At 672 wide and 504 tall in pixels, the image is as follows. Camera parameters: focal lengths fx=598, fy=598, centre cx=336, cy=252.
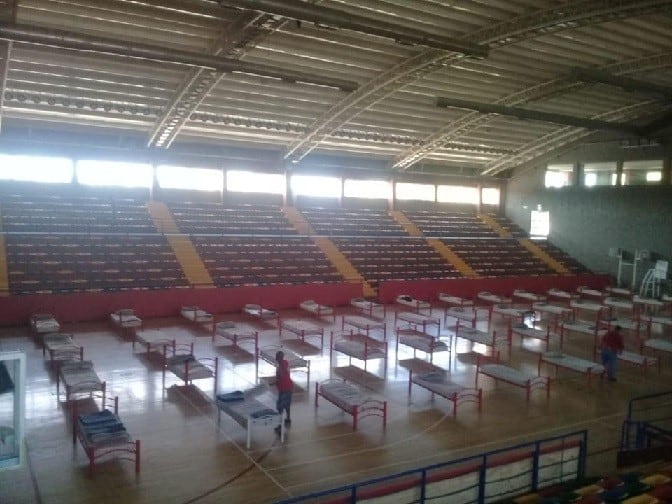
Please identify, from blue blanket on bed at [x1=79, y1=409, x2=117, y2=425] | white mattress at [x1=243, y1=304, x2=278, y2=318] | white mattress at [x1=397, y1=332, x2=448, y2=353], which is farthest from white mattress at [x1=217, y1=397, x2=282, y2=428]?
white mattress at [x1=243, y1=304, x2=278, y2=318]

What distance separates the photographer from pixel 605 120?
28625mm

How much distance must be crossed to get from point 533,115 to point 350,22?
10925 mm

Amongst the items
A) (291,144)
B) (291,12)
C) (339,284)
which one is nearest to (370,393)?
(291,12)

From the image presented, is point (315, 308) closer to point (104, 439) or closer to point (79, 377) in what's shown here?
point (79, 377)

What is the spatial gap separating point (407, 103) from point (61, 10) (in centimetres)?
1325

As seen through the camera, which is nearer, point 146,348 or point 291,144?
point 146,348

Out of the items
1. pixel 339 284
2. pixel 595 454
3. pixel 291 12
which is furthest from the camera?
pixel 339 284

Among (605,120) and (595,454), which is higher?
(605,120)

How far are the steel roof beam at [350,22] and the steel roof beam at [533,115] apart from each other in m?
2.49

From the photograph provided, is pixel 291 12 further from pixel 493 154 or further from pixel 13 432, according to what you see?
pixel 493 154

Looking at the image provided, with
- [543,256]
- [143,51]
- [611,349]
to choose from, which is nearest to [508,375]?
[611,349]

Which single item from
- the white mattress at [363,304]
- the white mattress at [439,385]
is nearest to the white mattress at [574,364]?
the white mattress at [439,385]

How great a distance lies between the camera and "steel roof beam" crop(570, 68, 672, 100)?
20.8 meters

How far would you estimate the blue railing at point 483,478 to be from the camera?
7105 mm
